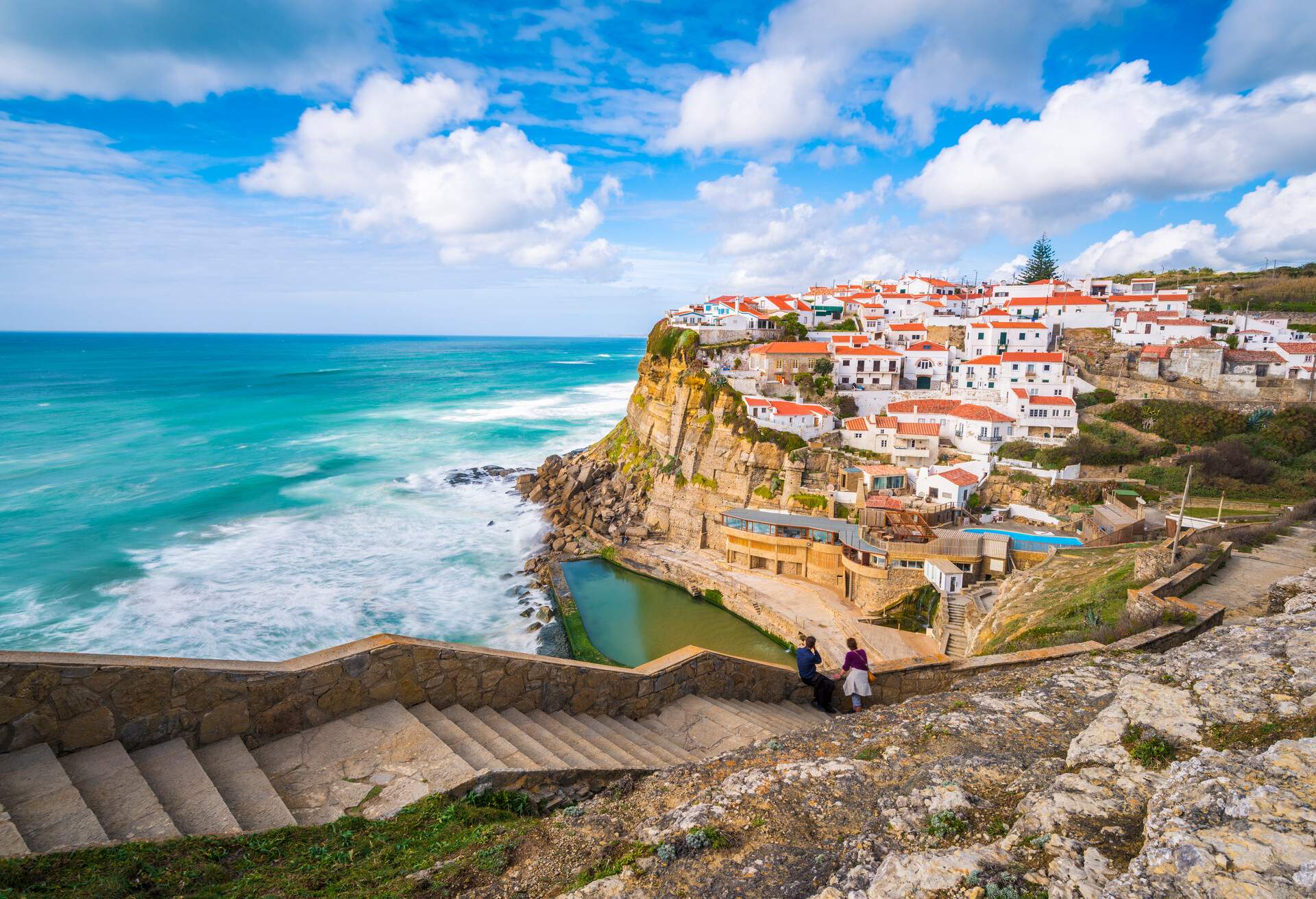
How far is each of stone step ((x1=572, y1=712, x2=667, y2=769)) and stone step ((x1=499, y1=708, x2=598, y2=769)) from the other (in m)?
0.59

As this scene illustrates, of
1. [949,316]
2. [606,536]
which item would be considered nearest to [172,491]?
[606,536]

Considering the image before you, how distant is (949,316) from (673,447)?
28.4 metres

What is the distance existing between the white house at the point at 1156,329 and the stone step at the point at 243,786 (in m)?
47.3

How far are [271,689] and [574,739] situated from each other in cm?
306

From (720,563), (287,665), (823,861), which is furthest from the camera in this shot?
(720,563)

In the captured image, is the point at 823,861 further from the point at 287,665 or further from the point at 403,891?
the point at 287,665

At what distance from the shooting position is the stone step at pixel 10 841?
143 inches

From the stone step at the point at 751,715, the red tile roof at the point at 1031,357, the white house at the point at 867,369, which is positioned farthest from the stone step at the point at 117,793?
the red tile roof at the point at 1031,357

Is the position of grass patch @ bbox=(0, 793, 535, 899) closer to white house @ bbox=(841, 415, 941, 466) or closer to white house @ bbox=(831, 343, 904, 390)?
white house @ bbox=(841, 415, 941, 466)

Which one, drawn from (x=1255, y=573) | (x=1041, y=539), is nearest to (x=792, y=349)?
(x=1041, y=539)

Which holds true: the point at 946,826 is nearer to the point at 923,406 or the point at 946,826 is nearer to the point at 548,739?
the point at 548,739

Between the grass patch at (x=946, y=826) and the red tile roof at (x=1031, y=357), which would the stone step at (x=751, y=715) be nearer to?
the grass patch at (x=946, y=826)

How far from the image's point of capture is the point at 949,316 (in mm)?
48625

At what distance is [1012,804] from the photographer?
3.72 metres
